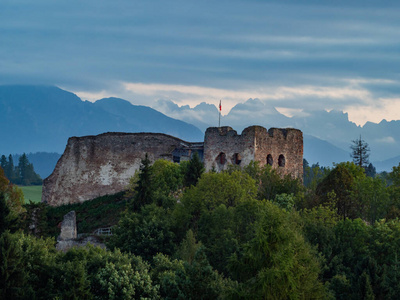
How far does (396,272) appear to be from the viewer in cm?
4038

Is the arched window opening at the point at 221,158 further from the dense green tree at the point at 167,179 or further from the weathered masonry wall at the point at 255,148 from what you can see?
the dense green tree at the point at 167,179

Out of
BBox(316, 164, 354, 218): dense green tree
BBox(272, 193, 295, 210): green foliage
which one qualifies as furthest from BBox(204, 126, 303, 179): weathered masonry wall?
BBox(316, 164, 354, 218): dense green tree

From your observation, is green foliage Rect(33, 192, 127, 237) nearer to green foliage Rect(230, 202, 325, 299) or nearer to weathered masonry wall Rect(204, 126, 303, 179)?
weathered masonry wall Rect(204, 126, 303, 179)

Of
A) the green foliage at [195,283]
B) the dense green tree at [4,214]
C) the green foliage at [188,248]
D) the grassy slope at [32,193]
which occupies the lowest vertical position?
the green foliage at [195,283]

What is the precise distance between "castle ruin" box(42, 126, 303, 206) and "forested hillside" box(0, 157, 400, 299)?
1899 millimetres

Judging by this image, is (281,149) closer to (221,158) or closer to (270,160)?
(270,160)

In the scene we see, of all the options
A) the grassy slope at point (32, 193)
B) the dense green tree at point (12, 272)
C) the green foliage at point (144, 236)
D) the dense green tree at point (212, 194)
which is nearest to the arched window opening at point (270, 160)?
the dense green tree at point (212, 194)

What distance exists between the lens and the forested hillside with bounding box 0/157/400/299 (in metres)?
32.8

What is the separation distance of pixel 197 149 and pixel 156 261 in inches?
939

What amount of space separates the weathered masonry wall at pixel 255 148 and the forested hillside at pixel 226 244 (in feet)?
5.11

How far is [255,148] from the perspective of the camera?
60500 millimetres

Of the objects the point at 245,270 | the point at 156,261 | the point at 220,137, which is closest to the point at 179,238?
the point at 156,261

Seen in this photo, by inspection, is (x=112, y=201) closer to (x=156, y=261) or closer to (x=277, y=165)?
(x=277, y=165)

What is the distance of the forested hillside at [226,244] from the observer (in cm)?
A: 3275
